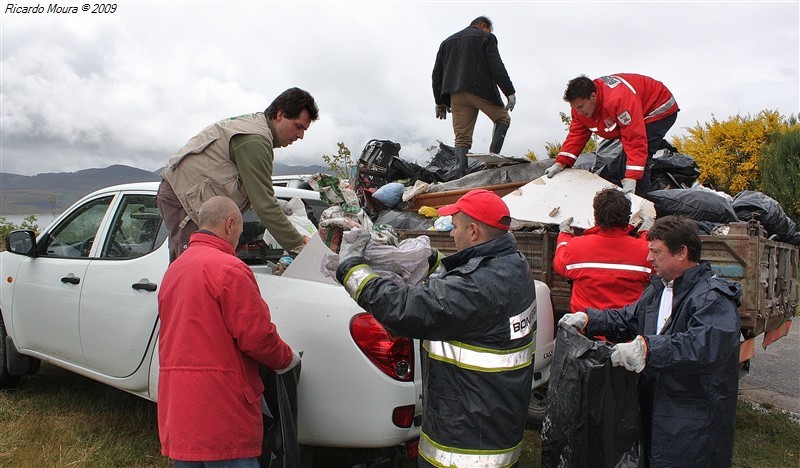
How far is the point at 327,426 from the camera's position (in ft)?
8.16

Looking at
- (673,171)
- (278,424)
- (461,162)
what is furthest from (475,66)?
(278,424)

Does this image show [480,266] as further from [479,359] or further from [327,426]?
[327,426]

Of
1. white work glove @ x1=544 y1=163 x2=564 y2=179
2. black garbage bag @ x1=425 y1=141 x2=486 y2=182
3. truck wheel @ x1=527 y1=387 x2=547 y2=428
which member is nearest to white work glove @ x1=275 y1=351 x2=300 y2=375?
truck wheel @ x1=527 y1=387 x2=547 y2=428

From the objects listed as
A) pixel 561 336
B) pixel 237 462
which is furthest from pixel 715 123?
pixel 237 462

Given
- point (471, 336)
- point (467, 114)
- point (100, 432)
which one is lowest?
point (100, 432)

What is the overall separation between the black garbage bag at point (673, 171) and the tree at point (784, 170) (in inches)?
384

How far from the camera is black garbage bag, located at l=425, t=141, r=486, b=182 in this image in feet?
19.2

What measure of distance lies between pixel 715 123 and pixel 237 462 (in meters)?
14.1

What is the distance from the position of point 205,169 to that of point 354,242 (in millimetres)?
1268

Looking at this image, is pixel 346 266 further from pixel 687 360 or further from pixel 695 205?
pixel 695 205

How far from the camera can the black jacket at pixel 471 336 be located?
1866mm

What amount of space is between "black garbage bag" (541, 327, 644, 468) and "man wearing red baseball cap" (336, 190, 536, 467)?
0.75ft

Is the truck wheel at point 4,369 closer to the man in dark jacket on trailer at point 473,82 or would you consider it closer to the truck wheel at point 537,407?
the truck wheel at point 537,407

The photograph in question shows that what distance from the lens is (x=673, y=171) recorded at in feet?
16.1
